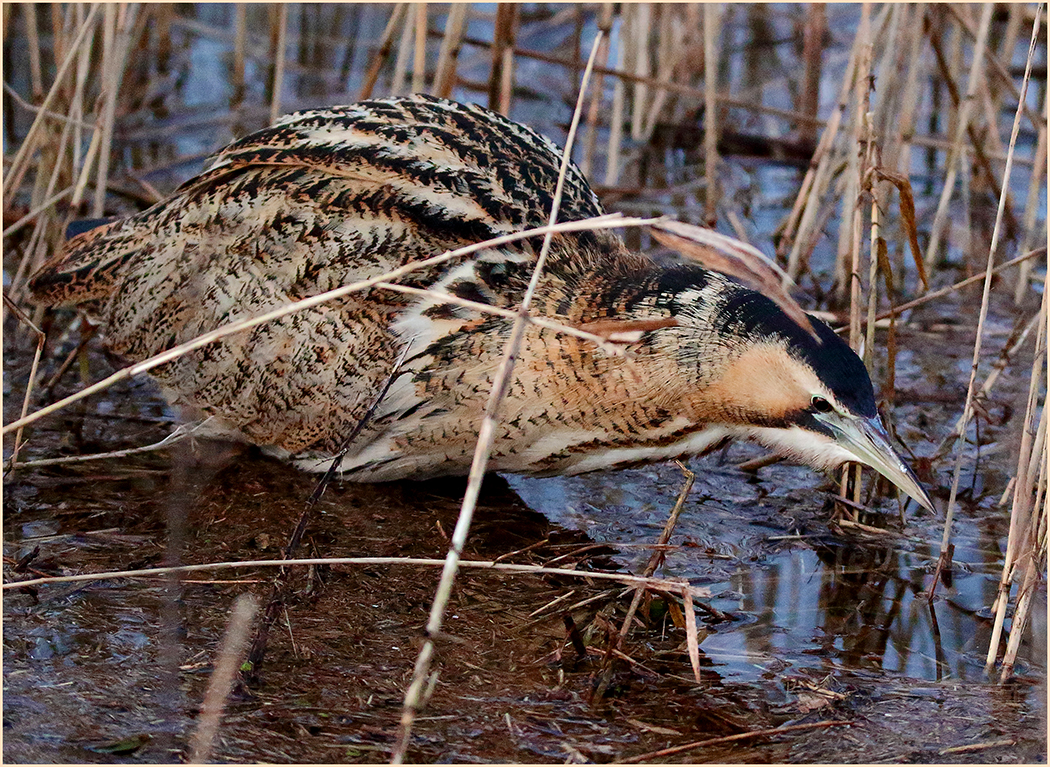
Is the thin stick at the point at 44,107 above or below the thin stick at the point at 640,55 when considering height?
below

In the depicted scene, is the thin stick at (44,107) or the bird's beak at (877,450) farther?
the thin stick at (44,107)

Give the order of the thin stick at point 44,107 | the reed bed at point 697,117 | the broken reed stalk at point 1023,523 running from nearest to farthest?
the broken reed stalk at point 1023,523 < the thin stick at point 44,107 < the reed bed at point 697,117

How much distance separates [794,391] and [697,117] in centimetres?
368

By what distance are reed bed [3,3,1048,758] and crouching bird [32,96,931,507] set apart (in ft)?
1.67

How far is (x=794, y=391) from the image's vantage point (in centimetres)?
308

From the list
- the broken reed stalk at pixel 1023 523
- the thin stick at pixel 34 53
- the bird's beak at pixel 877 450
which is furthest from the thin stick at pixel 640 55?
the broken reed stalk at pixel 1023 523

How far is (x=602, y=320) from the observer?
3.30m

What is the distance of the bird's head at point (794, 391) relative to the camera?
2982mm

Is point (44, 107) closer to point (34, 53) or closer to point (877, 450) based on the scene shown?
point (34, 53)

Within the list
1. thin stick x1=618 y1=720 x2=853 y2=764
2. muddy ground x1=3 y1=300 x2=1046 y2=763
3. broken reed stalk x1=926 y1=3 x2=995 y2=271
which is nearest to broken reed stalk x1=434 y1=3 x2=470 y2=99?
muddy ground x1=3 y1=300 x2=1046 y2=763

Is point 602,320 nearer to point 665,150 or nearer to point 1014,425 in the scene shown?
point 1014,425

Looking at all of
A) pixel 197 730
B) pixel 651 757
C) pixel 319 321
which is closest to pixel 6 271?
pixel 319 321

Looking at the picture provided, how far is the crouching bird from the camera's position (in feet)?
10.6

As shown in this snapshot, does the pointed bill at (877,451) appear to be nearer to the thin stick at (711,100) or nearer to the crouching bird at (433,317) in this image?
the crouching bird at (433,317)
